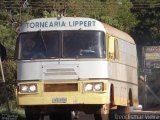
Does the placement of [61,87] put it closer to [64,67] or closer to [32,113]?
[64,67]

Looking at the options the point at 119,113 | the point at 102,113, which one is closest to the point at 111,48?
the point at 102,113

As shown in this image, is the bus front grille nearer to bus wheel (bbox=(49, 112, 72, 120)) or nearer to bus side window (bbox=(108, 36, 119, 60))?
→ bus side window (bbox=(108, 36, 119, 60))

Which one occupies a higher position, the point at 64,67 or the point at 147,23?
the point at 147,23

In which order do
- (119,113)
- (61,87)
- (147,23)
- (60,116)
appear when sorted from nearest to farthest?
(61,87)
(60,116)
(119,113)
(147,23)

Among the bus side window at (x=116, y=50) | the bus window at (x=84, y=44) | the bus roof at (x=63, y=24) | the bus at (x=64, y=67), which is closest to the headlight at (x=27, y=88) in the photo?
the bus at (x=64, y=67)

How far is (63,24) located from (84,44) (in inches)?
33.8

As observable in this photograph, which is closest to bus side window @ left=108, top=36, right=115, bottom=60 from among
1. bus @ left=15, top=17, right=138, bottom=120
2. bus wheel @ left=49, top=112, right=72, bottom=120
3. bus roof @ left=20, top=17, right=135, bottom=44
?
bus @ left=15, top=17, right=138, bottom=120

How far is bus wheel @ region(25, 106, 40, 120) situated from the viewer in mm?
18141

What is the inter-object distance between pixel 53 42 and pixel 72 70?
999 mm

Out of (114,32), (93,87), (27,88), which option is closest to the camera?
(93,87)

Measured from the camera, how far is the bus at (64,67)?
1747 centimetres

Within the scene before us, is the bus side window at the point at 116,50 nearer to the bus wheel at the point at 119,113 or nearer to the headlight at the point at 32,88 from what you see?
the bus wheel at the point at 119,113

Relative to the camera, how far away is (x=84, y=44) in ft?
58.5

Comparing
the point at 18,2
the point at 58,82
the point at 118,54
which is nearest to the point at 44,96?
the point at 58,82
